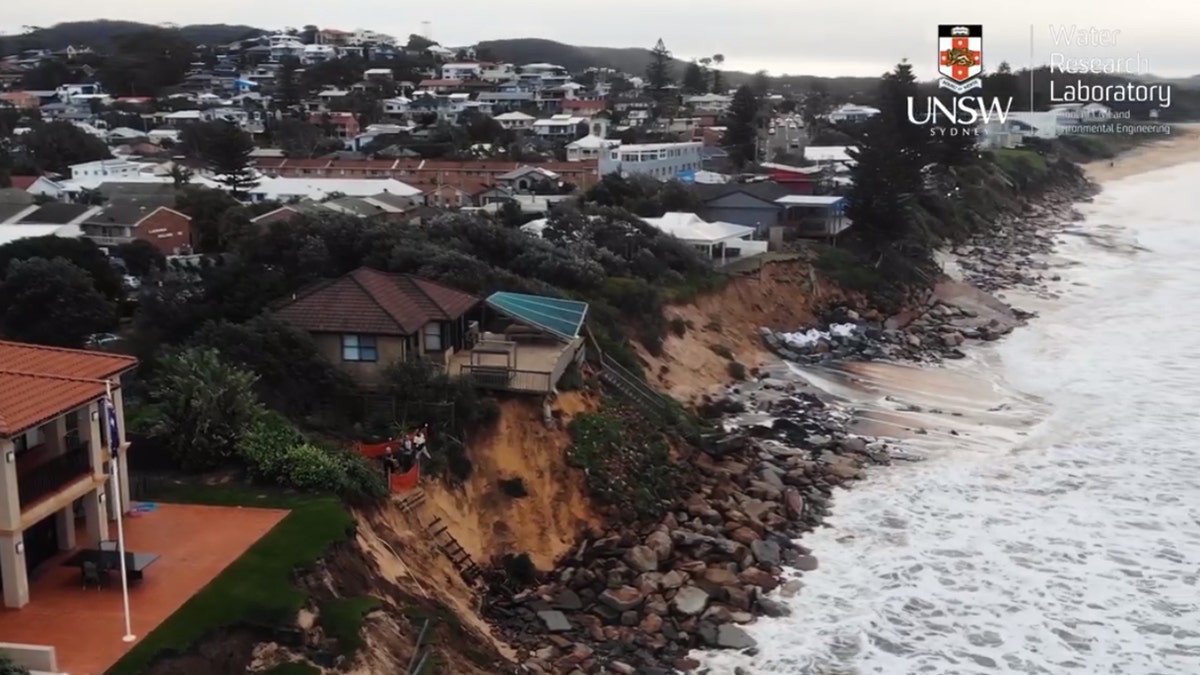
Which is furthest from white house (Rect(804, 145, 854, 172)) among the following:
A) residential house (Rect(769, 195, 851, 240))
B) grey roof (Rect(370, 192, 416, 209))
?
grey roof (Rect(370, 192, 416, 209))

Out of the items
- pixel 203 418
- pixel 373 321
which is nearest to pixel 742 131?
pixel 373 321

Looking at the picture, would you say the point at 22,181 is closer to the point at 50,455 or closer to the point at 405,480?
the point at 405,480

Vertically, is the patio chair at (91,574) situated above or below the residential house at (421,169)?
below

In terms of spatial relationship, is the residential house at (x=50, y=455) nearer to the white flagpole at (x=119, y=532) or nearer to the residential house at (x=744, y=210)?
the white flagpole at (x=119, y=532)

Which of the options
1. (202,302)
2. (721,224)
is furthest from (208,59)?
(202,302)

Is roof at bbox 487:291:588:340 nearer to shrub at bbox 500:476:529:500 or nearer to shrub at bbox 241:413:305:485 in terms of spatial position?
shrub at bbox 500:476:529:500

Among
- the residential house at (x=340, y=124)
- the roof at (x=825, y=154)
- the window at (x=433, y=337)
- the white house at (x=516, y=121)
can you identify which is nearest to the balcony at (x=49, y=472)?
the window at (x=433, y=337)
